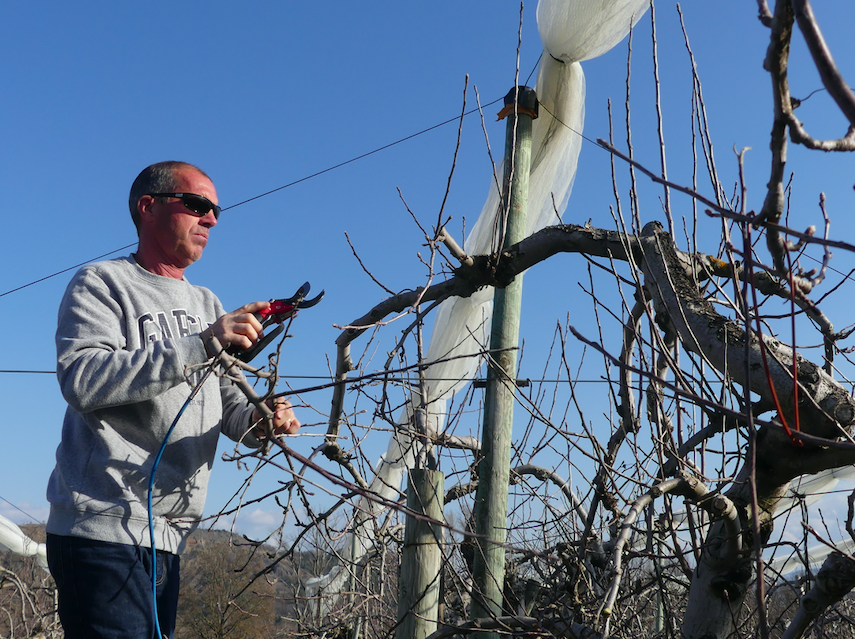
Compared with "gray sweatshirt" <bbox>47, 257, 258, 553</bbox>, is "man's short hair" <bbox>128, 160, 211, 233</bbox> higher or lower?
higher

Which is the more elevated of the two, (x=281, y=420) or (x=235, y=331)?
(x=235, y=331)

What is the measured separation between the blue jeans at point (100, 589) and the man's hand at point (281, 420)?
1.38 ft

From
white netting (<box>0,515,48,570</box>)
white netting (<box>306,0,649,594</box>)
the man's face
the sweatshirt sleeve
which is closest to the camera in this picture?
the sweatshirt sleeve

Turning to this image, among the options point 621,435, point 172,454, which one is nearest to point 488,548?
point 621,435

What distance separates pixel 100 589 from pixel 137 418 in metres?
0.41

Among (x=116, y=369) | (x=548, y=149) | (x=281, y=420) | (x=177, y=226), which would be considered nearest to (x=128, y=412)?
(x=116, y=369)

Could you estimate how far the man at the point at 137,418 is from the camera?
1.59 metres

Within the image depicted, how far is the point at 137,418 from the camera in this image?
69.4 inches

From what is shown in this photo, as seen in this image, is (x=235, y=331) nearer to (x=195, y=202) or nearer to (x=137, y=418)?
(x=137, y=418)

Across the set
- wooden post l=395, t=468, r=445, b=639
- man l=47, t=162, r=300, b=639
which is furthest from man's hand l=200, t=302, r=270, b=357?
wooden post l=395, t=468, r=445, b=639

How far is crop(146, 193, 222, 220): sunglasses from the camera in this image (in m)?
2.01

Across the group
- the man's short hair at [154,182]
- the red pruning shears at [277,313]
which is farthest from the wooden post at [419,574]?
the man's short hair at [154,182]

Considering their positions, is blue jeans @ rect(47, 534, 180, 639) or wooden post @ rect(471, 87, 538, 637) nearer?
blue jeans @ rect(47, 534, 180, 639)

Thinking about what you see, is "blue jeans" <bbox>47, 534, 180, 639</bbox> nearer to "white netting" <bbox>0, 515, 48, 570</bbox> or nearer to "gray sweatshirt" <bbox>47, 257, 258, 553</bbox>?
"gray sweatshirt" <bbox>47, 257, 258, 553</bbox>
